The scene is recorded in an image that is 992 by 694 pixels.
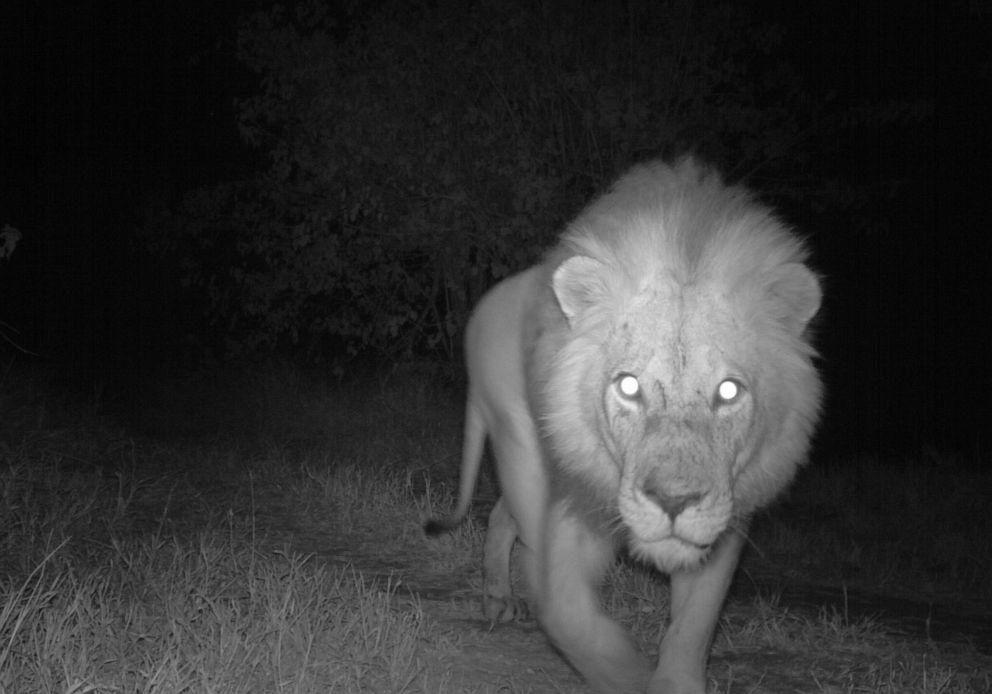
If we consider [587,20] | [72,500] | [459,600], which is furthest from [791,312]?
[587,20]

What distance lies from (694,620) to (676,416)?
30.1 inches

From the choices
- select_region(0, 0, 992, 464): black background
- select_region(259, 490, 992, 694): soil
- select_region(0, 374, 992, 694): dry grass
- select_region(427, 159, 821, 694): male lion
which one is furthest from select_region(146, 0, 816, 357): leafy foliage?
select_region(427, 159, 821, 694): male lion

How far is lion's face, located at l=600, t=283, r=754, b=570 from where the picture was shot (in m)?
2.74

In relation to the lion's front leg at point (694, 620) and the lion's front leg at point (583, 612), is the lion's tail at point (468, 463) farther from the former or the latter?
the lion's front leg at point (694, 620)

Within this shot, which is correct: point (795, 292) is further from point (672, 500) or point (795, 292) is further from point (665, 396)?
point (672, 500)

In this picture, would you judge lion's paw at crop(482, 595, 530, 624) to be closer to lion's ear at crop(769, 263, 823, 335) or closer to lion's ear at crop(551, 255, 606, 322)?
lion's ear at crop(551, 255, 606, 322)

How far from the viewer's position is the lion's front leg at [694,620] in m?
3.17

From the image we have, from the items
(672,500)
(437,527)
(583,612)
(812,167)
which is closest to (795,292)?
(672,500)

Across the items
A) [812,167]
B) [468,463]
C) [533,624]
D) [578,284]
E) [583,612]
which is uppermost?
[578,284]

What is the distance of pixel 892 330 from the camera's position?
1358 centimetres

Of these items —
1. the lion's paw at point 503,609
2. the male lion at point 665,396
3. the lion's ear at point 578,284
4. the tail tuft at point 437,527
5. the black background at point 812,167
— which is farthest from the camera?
the black background at point 812,167

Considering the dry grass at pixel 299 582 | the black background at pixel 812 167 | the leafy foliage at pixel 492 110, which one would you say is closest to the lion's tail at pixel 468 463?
the dry grass at pixel 299 582

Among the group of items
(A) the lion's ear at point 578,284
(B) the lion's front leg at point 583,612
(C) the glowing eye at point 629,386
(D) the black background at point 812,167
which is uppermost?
(A) the lion's ear at point 578,284

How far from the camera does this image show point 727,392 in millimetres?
2914
